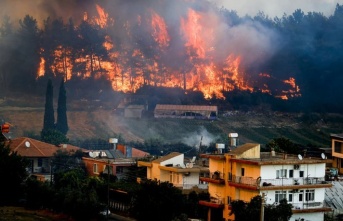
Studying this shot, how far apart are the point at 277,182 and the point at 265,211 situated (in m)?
4.48

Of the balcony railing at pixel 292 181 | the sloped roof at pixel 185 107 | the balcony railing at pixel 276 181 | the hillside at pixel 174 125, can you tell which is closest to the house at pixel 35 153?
the hillside at pixel 174 125

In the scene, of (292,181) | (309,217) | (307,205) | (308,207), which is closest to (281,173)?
(292,181)

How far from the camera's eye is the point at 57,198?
62125 millimetres

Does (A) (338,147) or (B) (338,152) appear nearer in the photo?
(B) (338,152)

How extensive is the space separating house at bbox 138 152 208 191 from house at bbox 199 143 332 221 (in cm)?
637

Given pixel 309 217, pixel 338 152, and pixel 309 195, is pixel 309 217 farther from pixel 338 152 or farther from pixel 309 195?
pixel 338 152

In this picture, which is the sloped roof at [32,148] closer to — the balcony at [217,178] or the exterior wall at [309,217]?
the balcony at [217,178]

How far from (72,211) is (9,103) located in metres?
68.2

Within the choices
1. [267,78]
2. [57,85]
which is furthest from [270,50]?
[57,85]

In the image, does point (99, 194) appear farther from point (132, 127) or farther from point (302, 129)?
point (302, 129)

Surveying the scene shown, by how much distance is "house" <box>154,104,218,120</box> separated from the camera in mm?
124512

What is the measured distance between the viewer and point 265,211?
5034 centimetres

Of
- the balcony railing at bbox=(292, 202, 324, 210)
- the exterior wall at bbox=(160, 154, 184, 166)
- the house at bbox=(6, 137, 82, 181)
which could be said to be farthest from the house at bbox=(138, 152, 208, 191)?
the house at bbox=(6, 137, 82, 181)

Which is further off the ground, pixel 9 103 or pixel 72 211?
pixel 9 103
